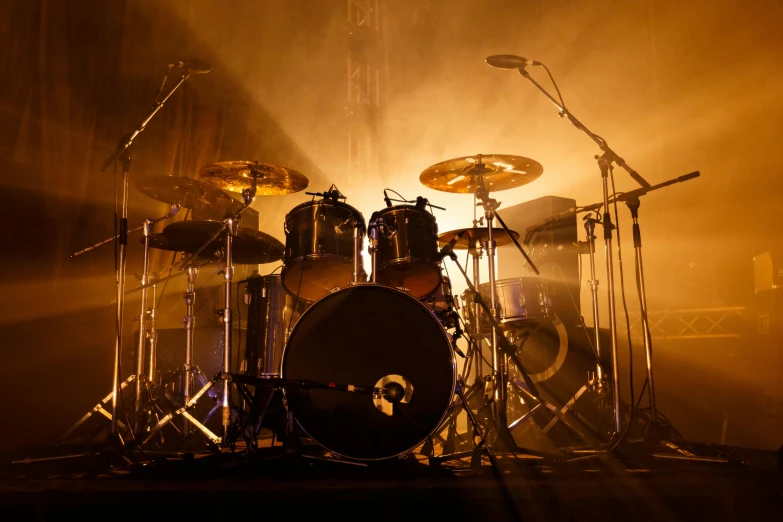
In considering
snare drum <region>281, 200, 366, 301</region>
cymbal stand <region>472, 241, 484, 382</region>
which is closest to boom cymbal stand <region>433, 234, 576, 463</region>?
cymbal stand <region>472, 241, 484, 382</region>

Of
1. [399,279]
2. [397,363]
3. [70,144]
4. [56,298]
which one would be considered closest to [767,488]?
[397,363]

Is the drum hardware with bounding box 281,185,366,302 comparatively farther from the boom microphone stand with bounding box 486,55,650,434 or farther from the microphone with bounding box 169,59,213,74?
the boom microphone stand with bounding box 486,55,650,434

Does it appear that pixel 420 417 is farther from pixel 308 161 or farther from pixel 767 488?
pixel 308 161

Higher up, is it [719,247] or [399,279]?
[719,247]

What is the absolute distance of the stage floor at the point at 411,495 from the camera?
241cm

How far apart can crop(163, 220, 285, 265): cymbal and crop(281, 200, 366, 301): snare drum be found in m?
0.32

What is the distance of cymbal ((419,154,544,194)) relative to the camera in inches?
155

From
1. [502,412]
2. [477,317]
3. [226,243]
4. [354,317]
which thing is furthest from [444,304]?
[226,243]

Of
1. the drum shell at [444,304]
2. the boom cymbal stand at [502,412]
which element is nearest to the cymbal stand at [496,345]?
the boom cymbal stand at [502,412]

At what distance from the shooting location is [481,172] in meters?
3.96

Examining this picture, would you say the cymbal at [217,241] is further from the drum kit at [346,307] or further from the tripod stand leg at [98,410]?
the tripod stand leg at [98,410]

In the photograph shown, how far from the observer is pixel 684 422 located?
5.48m

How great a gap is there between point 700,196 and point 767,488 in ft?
18.1

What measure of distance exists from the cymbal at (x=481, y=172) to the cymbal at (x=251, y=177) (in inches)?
37.9
